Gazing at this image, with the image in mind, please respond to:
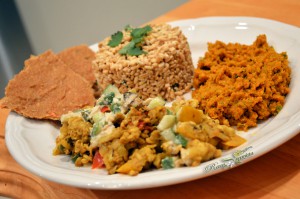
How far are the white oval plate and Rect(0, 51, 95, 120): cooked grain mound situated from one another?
0.25ft

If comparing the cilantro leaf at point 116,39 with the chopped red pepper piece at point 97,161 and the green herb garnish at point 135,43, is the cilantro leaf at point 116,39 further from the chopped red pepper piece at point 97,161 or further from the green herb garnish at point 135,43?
the chopped red pepper piece at point 97,161

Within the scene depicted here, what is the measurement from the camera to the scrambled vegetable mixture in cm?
153

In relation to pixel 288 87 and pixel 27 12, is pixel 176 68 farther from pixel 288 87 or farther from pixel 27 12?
pixel 27 12

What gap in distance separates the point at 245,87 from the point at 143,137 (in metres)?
0.60

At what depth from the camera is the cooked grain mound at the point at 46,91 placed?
2.25 meters

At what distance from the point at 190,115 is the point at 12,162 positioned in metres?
1.04

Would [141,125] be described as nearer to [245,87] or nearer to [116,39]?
[245,87]

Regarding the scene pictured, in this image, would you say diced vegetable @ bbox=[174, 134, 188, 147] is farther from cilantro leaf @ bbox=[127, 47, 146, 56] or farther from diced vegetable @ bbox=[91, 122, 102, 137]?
cilantro leaf @ bbox=[127, 47, 146, 56]

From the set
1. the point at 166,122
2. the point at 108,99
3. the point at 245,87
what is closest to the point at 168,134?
the point at 166,122

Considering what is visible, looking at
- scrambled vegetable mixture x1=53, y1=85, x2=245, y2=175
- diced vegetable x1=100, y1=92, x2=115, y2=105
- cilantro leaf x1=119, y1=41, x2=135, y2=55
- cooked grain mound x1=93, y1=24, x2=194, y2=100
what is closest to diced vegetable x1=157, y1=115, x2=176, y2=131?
scrambled vegetable mixture x1=53, y1=85, x2=245, y2=175

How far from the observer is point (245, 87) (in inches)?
73.7

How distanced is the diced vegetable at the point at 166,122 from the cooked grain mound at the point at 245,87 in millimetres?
344

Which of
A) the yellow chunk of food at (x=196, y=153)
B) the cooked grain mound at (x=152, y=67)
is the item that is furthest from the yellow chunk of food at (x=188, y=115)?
the cooked grain mound at (x=152, y=67)

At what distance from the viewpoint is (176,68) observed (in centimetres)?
242
